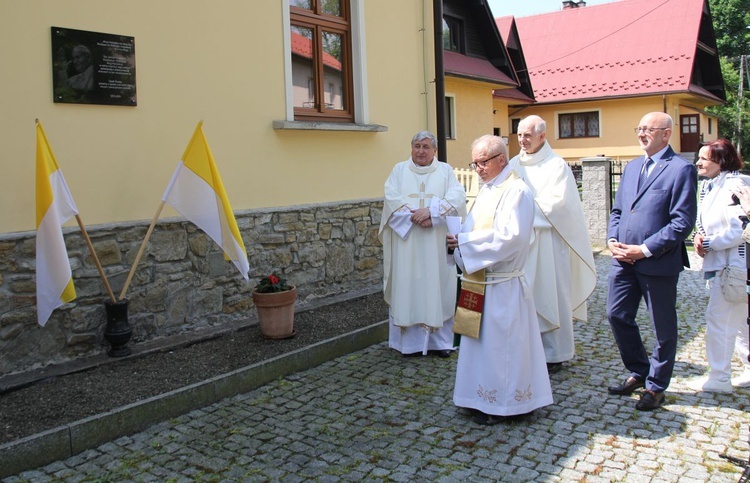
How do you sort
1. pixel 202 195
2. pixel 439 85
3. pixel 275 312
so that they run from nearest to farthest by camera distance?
1. pixel 202 195
2. pixel 275 312
3. pixel 439 85

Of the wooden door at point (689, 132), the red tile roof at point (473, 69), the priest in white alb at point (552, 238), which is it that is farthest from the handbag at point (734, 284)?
the wooden door at point (689, 132)

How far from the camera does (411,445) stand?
14.1 ft

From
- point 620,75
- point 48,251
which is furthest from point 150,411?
point 620,75

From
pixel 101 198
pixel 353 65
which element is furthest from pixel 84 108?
pixel 353 65

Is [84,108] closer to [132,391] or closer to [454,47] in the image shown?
[132,391]

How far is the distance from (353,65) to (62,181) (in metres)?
4.29

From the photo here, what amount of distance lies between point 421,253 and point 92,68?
330cm

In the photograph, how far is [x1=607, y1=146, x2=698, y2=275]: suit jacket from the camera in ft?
14.8

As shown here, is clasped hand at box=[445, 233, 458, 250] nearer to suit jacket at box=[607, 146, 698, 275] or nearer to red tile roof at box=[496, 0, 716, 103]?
suit jacket at box=[607, 146, 698, 275]

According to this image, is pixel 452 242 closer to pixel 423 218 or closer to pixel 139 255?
pixel 423 218

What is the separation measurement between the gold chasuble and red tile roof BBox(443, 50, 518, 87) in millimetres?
16729

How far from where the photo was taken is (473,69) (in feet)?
72.3

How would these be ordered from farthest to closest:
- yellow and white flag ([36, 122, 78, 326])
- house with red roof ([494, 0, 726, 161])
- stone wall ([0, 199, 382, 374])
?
house with red roof ([494, 0, 726, 161]) < stone wall ([0, 199, 382, 374]) < yellow and white flag ([36, 122, 78, 326])

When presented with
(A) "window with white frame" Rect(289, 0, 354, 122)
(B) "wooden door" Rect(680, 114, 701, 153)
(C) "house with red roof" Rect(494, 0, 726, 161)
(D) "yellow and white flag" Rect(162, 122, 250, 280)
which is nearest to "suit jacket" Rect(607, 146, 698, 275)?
(D) "yellow and white flag" Rect(162, 122, 250, 280)
